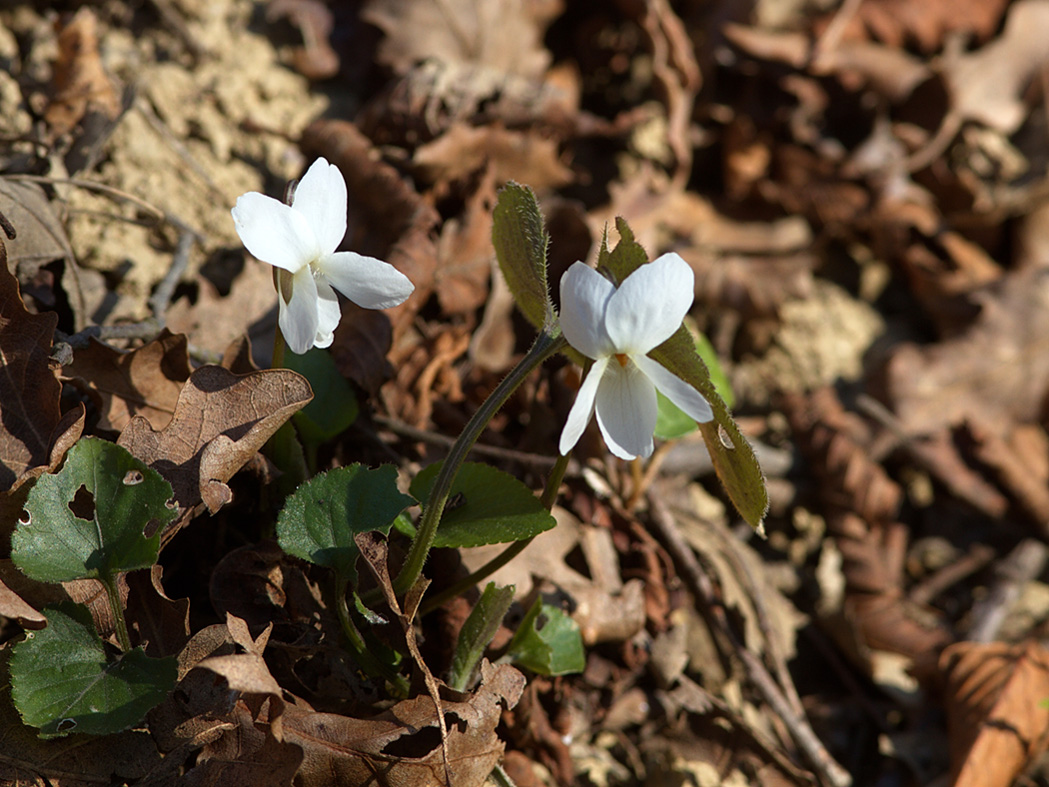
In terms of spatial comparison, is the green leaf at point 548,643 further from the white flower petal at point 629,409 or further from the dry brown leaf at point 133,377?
the dry brown leaf at point 133,377

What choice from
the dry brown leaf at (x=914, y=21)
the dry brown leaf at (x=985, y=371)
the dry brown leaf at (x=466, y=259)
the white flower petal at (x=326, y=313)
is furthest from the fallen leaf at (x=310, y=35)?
the dry brown leaf at (x=985, y=371)

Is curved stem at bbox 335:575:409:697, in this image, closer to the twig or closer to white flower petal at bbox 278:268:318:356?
white flower petal at bbox 278:268:318:356

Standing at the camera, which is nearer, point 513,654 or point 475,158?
point 513,654

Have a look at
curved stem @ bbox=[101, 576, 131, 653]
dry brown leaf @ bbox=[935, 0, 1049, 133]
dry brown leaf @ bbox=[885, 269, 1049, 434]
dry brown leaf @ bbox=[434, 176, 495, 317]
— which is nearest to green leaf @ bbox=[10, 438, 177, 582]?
curved stem @ bbox=[101, 576, 131, 653]

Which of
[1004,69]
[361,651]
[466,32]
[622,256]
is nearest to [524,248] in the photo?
[622,256]

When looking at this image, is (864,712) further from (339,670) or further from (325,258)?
(325,258)

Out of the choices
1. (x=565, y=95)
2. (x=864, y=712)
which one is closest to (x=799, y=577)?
(x=864, y=712)
